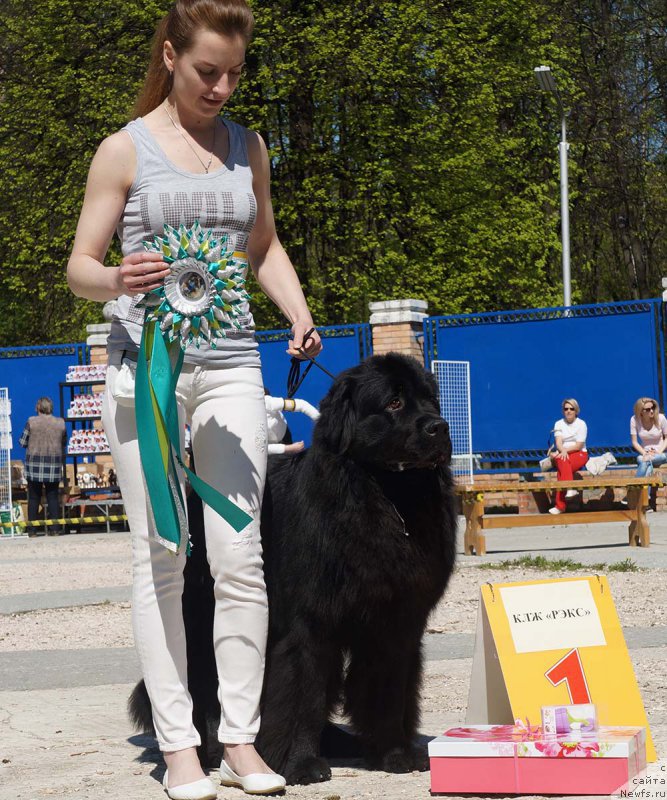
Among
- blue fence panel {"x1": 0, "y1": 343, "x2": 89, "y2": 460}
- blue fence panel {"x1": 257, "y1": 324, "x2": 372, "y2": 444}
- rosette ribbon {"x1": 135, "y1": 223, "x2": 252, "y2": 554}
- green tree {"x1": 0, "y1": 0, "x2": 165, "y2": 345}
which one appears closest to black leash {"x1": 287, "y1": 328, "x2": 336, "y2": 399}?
rosette ribbon {"x1": 135, "y1": 223, "x2": 252, "y2": 554}

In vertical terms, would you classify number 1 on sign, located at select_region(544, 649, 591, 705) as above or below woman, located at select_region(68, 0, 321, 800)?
below

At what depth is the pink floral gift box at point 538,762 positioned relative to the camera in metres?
3.64

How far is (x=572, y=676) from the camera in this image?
420cm

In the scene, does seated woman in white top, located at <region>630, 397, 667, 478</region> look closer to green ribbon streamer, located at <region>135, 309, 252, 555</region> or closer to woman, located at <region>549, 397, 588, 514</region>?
woman, located at <region>549, 397, 588, 514</region>

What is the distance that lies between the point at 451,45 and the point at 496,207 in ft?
11.4

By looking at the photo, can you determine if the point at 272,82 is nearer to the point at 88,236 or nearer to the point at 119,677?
the point at 119,677

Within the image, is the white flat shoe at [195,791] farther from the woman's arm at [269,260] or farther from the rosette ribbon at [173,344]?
the woman's arm at [269,260]

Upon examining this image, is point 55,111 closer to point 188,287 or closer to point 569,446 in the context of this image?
point 569,446

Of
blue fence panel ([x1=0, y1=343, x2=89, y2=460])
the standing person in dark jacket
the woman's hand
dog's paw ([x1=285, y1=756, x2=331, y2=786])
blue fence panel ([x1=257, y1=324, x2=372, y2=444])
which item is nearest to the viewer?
the woman's hand

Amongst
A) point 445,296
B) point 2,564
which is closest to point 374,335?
point 445,296

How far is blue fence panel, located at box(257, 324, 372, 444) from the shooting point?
21.1 meters

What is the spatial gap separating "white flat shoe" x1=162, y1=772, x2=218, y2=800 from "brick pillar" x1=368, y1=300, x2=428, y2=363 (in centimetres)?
1694

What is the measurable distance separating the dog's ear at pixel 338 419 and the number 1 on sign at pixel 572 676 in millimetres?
973

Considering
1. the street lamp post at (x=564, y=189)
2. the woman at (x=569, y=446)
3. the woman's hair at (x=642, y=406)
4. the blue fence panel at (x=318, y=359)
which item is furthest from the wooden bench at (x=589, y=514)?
the street lamp post at (x=564, y=189)
